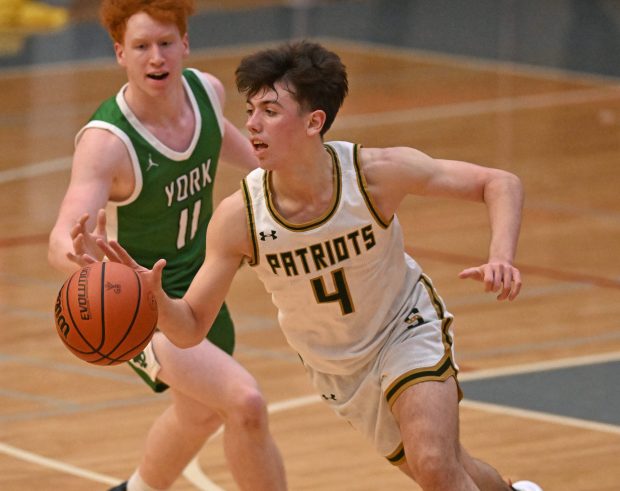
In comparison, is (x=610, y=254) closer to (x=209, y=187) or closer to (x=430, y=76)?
(x=209, y=187)

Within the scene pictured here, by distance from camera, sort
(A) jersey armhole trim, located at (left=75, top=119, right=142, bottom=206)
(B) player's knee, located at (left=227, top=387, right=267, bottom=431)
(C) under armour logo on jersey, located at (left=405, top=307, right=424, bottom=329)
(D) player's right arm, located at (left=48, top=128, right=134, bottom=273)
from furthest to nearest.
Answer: (A) jersey armhole trim, located at (left=75, top=119, right=142, bottom=206) → (B) player's knee, located at (left=227, top=387, right=267, bottom=431) → (D) player's right arm, located at (left=48, top=128, right=134, bottom=273) → (C) under armour logo on jersey, located at (left=405, top=307, right=424, bottom=329)

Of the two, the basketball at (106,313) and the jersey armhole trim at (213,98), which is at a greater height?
the jersey armhole trim at (213,98)

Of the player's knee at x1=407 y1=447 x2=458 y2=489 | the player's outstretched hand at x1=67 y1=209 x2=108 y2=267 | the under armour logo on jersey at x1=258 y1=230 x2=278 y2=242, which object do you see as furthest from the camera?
the under armour logo on jersey at x1=258 y1=230 x2=278 y2=242

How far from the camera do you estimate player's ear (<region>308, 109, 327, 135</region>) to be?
4930 mm

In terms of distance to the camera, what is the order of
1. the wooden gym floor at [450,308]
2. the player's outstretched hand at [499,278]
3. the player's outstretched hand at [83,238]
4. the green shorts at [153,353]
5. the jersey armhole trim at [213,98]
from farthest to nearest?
the wooden gym floor at [450,308] < the jersey armhole trim at [213,98] < the green shorts at [153,353] < the player's outstretched hand at [83,238] < the player's outstretched hand at [499,278]

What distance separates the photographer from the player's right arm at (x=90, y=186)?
5285 mm

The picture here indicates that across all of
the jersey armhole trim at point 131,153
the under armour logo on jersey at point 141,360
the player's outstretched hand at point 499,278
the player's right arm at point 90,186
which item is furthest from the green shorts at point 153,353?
the player's outstretched hand at point 499,278

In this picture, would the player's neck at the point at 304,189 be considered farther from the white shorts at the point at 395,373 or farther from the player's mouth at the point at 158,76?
the player's mouth at the point at 158,76

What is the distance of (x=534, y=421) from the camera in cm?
716

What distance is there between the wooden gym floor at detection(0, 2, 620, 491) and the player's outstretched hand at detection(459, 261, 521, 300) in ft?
6.45

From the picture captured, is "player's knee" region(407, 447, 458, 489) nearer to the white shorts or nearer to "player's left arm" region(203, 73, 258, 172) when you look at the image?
the white shorts

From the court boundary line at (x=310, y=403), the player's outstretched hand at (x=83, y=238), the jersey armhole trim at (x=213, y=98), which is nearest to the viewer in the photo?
the player's outstretched hand at (x=83, y=238)

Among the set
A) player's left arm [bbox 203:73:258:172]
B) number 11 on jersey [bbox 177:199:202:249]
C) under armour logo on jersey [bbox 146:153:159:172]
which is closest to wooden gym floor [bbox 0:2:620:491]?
number 11 on jersey [bbox 177:199:202:249]

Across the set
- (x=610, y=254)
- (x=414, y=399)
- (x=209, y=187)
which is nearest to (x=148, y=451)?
(x=209, y=187)
